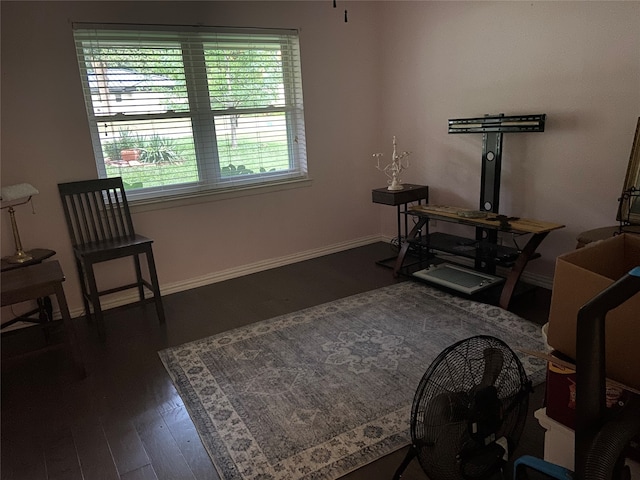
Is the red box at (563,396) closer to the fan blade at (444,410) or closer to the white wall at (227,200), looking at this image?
the fan blade at (444,410)

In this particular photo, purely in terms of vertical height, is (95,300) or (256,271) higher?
(95,300)

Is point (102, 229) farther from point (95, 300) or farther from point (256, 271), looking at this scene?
point (256, 271)

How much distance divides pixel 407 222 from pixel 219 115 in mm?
1915

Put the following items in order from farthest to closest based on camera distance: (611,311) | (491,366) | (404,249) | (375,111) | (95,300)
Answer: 1. (375,111)
2. (404,249)
3. (95,300)
4. (491,366)
5. (611,311)

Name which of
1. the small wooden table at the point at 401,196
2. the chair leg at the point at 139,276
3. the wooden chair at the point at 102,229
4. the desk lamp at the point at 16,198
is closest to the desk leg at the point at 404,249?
the small wooden table at the point at 401,196

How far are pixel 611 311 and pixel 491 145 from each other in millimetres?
2254

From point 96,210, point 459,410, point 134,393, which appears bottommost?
point 134,393

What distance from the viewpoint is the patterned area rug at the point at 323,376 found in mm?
1797

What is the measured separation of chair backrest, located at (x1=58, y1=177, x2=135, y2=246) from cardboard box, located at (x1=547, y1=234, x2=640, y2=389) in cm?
278

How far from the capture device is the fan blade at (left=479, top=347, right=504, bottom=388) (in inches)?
49.8

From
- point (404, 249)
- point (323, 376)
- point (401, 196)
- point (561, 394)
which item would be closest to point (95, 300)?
point (323, 376)

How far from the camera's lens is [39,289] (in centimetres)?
228

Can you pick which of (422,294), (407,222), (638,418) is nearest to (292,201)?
(407,222)

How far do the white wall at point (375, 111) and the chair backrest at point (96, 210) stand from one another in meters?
0.11
